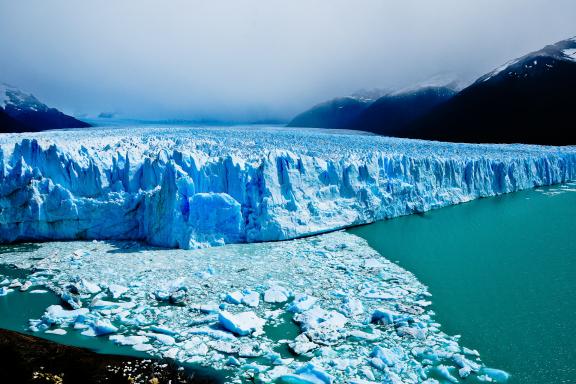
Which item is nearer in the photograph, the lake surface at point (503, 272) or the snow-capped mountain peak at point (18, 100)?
the lake surface at point (503, 272)

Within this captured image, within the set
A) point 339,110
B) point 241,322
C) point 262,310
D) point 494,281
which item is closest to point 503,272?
point 494,281

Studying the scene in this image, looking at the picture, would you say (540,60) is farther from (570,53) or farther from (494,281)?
(494,281)

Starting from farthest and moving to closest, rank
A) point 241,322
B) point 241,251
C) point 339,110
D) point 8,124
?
point 339,110 < point 8,124 < point 241,251 < point 241,322

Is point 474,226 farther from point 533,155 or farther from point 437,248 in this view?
point 533,155

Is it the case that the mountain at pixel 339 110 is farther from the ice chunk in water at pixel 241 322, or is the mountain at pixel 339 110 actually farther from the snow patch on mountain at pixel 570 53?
the ice chunk in water at pixel 241 322

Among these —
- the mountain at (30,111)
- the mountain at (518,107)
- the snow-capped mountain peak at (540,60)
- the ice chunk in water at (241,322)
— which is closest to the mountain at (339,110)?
the mountain at (518,107)

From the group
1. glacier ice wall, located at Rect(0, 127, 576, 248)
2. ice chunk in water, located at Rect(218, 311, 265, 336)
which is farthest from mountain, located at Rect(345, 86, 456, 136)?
ice chunk in water, located at Rect(218, 311, 265, 336)
